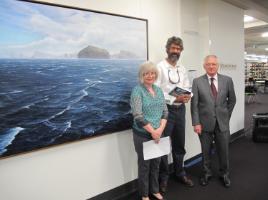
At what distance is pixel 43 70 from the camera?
207cm

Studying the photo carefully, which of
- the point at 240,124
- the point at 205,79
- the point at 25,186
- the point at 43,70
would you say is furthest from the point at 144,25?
the point at 240,124

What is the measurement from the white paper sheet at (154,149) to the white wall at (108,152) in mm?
427

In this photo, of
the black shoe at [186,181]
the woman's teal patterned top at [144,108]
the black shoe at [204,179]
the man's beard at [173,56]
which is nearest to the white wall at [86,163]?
the man's beard at [173,56]

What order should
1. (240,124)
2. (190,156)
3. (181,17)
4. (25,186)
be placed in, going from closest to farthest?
1. (25,186)
2. (181,17)
3. (190,156)
4. (240,124)

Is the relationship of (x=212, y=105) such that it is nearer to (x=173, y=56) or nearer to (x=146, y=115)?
(x=173, y=56)

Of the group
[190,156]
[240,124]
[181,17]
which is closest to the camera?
[181,17]

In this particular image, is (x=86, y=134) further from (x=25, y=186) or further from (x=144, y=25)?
(x=144, y=25)

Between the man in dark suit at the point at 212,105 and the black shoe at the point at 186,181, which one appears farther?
the black shoe at the point at 186,181

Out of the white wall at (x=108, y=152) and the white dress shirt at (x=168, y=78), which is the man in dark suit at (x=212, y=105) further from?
the white wall at (x=108, y=152)

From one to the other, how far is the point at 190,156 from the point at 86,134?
207 cm

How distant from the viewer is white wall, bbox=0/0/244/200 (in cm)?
204

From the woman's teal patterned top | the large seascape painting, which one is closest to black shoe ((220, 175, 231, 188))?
the woman's teal patterned top

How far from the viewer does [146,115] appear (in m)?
2.45

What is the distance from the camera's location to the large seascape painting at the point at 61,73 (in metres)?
1.90
